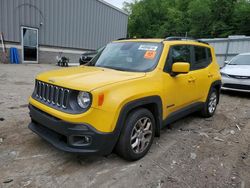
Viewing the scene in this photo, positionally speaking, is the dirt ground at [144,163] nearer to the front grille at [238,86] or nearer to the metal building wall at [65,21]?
the front grille at [238,86]

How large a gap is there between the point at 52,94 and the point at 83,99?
1.77 ft

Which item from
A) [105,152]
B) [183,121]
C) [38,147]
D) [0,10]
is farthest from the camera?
[0,10]

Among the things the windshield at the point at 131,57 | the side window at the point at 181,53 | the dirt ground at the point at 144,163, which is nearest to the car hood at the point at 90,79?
the windshield at the point at 131,57

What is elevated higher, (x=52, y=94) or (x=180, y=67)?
(x=180, y=67)

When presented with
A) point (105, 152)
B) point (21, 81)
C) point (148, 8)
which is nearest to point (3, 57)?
point (21, 81)

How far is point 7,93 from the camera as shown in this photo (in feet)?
20.5

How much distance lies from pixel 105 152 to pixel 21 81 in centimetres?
662

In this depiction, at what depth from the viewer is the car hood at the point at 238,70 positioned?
7432 mm

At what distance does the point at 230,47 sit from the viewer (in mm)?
14719

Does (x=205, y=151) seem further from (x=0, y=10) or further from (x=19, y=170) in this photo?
(x=0, y=10)

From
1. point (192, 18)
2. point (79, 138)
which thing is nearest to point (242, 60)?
point (79, 138)

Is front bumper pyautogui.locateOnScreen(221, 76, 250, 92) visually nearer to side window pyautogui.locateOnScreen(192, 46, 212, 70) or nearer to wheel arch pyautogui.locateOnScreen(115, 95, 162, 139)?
side window pyautogui.locateOnScreen(192, 46, 212, 70)

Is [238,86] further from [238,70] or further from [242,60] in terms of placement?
[242,60]

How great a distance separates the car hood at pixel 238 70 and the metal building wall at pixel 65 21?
1157 centimetres
